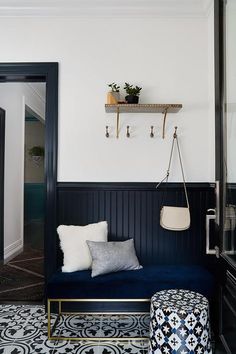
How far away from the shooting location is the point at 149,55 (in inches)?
110

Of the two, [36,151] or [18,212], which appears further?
[36,151]

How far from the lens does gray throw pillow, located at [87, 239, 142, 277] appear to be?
2322mm

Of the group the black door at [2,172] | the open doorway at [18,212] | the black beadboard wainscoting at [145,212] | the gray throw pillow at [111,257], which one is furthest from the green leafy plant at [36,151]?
the gray throw pillow at [111,257]

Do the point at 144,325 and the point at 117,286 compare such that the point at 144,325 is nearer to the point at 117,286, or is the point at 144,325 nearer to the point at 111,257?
the point at 117,286

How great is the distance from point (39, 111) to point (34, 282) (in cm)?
379

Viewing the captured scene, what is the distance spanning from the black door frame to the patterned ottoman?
1.25 meters

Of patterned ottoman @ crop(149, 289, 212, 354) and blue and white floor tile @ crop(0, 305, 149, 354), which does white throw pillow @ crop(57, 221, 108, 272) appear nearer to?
blue and white floor tile @ crop(0, 305, 149, 354)

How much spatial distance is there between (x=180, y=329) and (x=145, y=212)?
1148mm

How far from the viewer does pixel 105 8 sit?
276cm

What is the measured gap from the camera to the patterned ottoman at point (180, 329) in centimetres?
176

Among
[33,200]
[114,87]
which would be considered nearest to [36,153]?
[33,200]

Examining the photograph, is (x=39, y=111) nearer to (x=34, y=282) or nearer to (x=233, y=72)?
(x=34, y=282)

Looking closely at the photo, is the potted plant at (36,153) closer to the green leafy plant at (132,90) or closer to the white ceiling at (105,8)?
the white ceiling at (105,8)

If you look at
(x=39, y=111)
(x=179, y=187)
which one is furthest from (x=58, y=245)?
(x=39, y=111)
